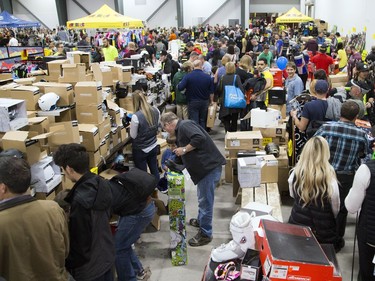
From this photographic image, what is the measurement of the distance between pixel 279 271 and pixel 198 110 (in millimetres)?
4764

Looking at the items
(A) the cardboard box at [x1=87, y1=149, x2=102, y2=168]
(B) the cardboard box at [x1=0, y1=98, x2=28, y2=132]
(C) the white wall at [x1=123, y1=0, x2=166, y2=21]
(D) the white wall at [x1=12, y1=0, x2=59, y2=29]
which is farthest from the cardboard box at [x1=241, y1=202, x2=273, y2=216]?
(D) the white wall at [x1=12, y1=0, x2=59, y2=29]

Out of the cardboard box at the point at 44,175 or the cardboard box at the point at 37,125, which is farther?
the cardboard box at the point at 37,125

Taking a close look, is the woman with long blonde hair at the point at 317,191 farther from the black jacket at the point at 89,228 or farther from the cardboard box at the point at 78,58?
the cardboard box at the point at 78,58

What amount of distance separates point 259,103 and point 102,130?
9.96ft

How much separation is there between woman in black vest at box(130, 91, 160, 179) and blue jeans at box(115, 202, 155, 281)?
1589mm

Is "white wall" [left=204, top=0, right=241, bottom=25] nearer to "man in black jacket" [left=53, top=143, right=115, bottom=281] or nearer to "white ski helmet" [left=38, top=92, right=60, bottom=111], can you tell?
"white ski helmet" [left=38, top=92, right=60, bottom=111]

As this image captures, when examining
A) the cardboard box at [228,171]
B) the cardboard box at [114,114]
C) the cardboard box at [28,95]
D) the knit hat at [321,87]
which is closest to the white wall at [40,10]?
the cardboard box at [114,114]

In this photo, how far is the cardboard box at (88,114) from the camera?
443cm

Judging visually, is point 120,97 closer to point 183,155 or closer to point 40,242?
point 183,155

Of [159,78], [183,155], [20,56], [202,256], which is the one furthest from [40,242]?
[20,56]

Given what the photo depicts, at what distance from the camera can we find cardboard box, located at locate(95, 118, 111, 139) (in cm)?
446

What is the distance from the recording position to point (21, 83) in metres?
4.70

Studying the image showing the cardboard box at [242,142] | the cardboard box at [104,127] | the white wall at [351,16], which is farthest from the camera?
the white wall at [351,16]

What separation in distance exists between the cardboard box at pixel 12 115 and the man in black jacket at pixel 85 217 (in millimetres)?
903
